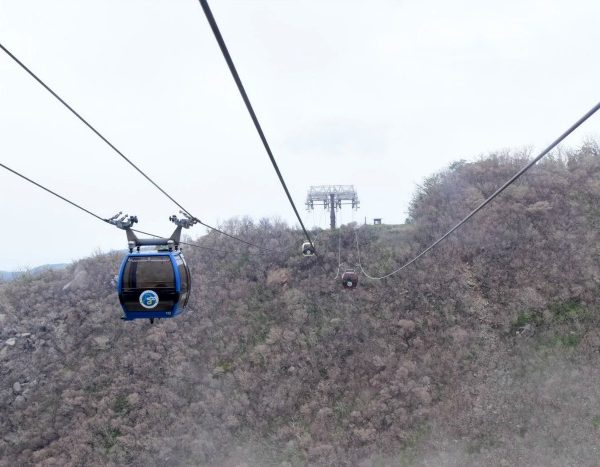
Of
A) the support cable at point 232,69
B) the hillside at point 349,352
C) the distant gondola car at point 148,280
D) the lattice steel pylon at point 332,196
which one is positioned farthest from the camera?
the lattice steel pylon at point 332,196

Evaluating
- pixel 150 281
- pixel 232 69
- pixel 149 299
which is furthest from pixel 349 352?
pixel 232 69

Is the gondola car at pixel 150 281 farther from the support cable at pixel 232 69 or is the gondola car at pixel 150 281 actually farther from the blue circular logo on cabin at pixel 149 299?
the support cable at pixel 232 69

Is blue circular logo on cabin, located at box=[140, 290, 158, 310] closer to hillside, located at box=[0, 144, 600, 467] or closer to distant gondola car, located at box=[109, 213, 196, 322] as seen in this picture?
distant gondola car, located at box=[109, 213, 196, 322]

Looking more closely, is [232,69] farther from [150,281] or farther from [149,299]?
[149,299]

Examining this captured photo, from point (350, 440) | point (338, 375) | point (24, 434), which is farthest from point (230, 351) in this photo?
point (24, 434)

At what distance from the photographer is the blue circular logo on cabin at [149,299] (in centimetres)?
896

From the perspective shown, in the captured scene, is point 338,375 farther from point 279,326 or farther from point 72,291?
point 72,291

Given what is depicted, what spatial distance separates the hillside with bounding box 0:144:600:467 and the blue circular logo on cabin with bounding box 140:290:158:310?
9582 millimetres

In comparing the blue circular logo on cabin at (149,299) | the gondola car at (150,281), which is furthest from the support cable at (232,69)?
the blue circular logo on cabin at (149,299)

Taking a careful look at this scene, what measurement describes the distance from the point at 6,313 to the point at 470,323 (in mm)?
24073

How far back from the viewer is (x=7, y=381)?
2002 centimetres

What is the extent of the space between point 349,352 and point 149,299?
12088 mm

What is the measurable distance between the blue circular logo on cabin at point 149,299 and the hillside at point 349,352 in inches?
377

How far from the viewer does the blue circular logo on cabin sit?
8961mm
